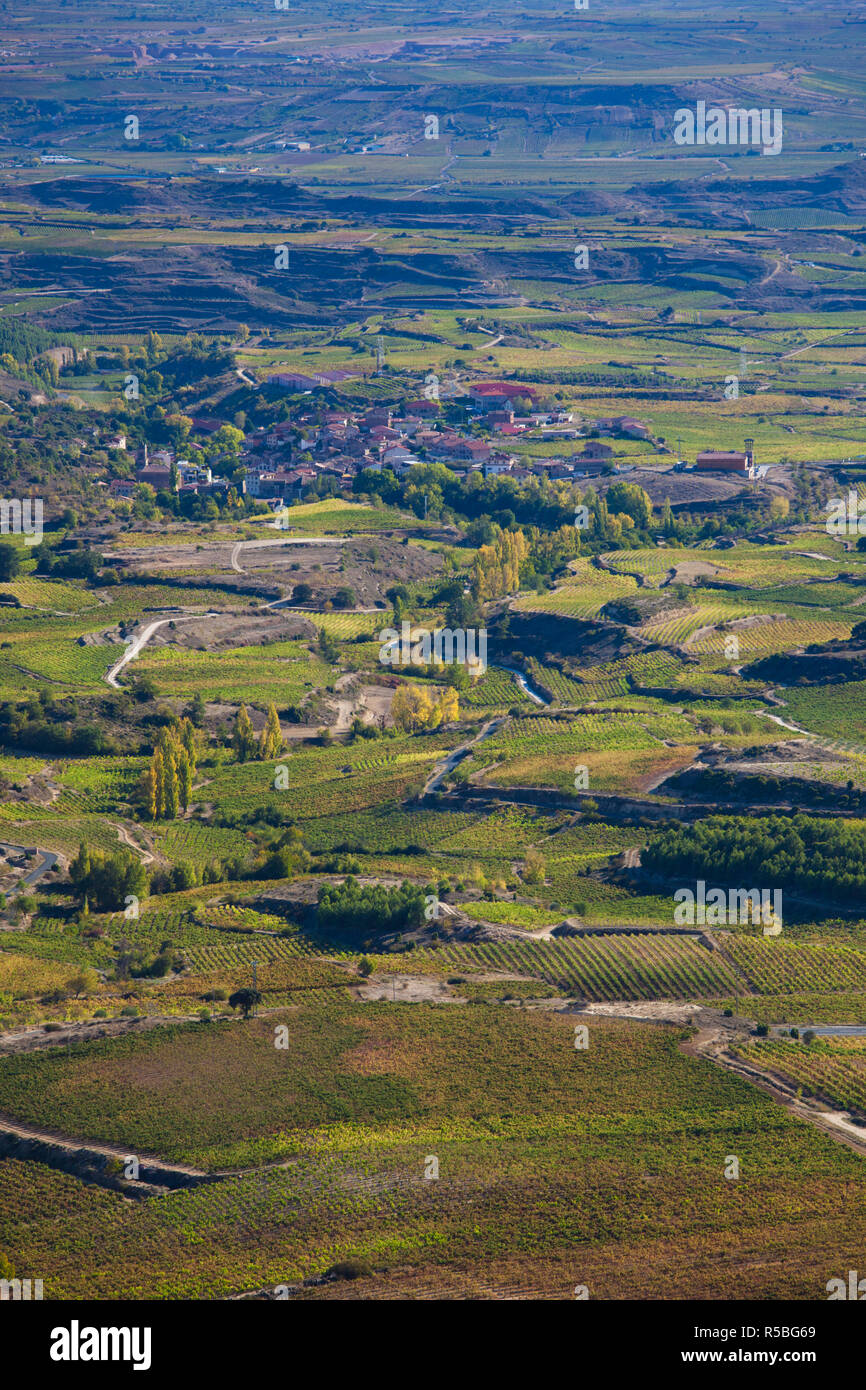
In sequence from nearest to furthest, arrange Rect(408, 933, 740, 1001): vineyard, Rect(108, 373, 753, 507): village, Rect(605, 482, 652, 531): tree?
Rect(408, 933, 740, 1001): vineyard < Rect(605, 482, 652, 531): tree < Rect(108, 373, 753, 507): village

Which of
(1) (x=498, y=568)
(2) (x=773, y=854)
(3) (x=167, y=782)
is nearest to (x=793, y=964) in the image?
(2) (x=773, y=854)

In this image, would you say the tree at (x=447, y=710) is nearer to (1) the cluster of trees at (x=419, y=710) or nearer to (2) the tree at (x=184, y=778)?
(1) the cluster of trees at (x=419, y=710)

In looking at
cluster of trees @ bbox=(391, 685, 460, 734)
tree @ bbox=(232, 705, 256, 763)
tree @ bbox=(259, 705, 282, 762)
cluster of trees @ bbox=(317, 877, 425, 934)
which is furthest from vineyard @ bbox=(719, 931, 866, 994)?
cluster of trees @ bbox=(391, 685, 460, 734)

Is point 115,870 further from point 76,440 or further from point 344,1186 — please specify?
point 76,440

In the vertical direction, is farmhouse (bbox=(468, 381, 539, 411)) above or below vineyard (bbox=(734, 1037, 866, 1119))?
below

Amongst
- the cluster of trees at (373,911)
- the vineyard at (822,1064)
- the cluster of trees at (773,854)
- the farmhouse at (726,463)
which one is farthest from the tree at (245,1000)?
the farmhouse at (726,463)

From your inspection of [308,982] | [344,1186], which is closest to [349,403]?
[308,982]

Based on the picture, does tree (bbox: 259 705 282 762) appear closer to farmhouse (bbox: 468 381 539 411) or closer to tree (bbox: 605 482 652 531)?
tree (bbox: 605 482 652 531)
